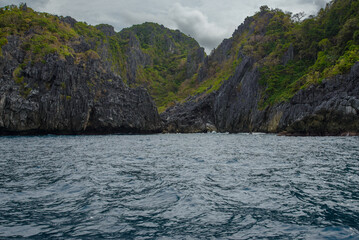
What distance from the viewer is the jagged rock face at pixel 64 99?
6512cm

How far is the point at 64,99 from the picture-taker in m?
74.6

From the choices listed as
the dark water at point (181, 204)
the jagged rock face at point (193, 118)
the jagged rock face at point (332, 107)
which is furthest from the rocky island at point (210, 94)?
the dark water at point (181, 204)

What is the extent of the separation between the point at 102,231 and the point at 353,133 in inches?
2269

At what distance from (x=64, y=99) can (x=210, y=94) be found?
7044 centimetres

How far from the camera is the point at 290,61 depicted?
9888cm

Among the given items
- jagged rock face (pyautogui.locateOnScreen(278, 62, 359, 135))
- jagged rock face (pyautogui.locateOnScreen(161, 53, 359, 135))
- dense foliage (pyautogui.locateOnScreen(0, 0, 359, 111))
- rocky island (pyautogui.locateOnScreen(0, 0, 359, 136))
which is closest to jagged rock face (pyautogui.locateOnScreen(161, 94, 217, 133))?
jagged rock face (pyautogui.locateOnScreen(161, 53, 359, 135))

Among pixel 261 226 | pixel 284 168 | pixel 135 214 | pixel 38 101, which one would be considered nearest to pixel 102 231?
pixel 135 214

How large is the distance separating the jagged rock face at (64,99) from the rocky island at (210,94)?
0.26 metres

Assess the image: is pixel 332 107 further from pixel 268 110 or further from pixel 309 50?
pixel 309 50

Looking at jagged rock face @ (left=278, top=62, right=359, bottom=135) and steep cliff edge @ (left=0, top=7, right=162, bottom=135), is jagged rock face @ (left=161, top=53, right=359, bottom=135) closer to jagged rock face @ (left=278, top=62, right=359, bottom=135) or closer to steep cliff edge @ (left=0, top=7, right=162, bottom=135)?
jagged rock face @ (left=278, top=62, right=359, bottom=135)

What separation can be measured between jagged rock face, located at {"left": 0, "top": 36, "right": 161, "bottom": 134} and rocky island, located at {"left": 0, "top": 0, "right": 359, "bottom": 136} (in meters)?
0.26

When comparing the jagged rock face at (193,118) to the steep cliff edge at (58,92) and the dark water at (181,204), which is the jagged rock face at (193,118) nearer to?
the steep cliff edge at (58,92)

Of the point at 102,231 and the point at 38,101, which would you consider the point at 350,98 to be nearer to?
the point at 102,231

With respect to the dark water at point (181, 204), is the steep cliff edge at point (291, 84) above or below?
above
